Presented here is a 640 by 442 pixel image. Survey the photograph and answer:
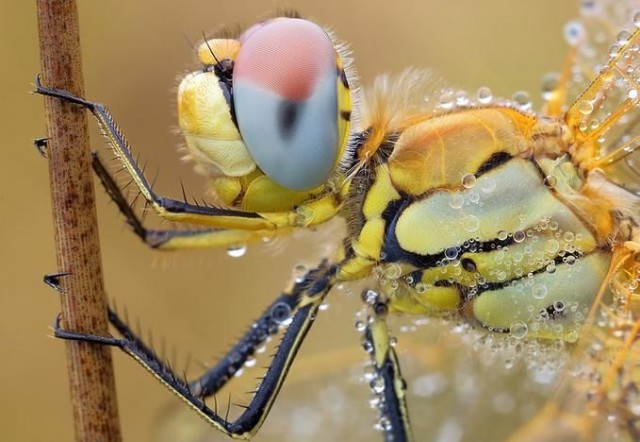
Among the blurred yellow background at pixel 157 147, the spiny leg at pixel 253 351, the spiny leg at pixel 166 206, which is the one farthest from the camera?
the blurred yellow background at pixel 157 147

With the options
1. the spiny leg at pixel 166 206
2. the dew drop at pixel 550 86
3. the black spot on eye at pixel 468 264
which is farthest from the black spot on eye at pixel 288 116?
the dew drop at pixel 550 86

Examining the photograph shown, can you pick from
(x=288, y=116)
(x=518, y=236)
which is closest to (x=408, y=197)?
(x=518, y=236)

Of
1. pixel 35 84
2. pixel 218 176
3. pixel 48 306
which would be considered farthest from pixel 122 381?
pixel 35 84

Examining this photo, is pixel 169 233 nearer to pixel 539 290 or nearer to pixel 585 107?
pixel 539 290

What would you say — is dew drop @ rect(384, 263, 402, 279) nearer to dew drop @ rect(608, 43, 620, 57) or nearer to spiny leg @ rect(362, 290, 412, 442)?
spiny leg @ rect(362, 290, 412, 442)

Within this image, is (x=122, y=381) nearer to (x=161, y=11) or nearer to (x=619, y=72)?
(x=161, y=11)

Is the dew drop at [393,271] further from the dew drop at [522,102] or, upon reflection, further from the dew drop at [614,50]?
the dew drop at [614,50]
